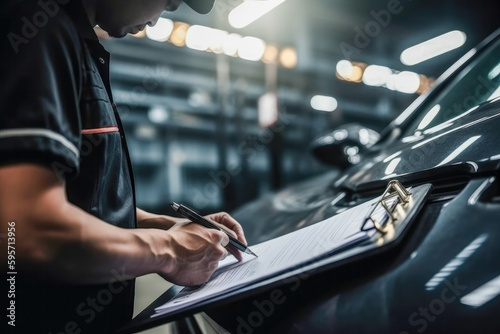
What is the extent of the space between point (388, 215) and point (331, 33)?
32.0 ft

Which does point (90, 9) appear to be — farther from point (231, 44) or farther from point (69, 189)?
point (231, 44)

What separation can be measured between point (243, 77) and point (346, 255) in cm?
1051

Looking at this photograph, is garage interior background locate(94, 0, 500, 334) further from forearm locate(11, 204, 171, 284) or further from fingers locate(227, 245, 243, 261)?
forearm locate(11, 204, 171, 284)

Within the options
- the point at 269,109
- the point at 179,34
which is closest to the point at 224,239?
the point at 269,109

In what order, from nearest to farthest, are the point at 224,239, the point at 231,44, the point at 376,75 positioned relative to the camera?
the point at 224,239
the point at 231,44
the point at 376,75

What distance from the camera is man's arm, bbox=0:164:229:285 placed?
0.53 m

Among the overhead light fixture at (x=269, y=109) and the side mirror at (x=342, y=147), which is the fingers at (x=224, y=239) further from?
the overhead light fixture at (x=269, y=109)

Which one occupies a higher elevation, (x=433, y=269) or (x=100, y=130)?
(x=100, y=130)

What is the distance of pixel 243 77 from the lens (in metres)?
10.8

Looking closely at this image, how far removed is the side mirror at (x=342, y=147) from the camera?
161 centimetres

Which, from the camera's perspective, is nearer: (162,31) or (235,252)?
(235,252)

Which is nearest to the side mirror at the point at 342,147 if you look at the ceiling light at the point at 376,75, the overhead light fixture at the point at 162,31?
the overhead light fixture at the point at 162,31

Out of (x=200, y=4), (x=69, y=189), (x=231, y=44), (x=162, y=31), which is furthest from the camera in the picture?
(x=231, y=44)

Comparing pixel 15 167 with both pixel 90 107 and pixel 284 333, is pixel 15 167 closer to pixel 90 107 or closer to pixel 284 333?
pixel 90 107
